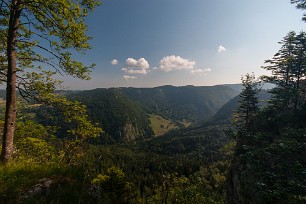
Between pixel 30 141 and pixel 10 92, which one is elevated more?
pixel 10 92

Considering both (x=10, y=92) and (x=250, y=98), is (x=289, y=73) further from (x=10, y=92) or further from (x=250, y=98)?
(x=10, y=92)

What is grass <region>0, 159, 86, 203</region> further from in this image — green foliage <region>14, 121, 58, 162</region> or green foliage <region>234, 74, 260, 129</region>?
green foliage <region>234, 74, 260, 129</region>

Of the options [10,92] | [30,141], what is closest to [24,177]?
[10,92]

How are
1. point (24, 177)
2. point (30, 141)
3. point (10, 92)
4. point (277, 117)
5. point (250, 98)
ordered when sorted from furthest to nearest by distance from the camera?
point (250, 98)
point (277, 117)
point (30, 141)
point (10, 92)
point (24, 177)

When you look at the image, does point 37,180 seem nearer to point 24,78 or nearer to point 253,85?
point 24,78

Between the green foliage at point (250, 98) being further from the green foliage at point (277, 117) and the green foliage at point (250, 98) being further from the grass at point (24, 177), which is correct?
the grass at point (24, 177)

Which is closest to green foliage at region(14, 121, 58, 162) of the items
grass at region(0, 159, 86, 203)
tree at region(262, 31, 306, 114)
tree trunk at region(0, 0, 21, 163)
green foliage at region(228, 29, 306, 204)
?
tree trunk at region(0, 0, 21, 163)

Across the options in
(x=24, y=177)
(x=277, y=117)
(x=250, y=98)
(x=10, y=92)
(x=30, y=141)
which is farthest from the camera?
(x=250, y=98)

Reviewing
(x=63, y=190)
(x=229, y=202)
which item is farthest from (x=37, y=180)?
(x=229, y=202)

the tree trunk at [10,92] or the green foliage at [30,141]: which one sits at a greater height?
the tree trunk at [10,92]

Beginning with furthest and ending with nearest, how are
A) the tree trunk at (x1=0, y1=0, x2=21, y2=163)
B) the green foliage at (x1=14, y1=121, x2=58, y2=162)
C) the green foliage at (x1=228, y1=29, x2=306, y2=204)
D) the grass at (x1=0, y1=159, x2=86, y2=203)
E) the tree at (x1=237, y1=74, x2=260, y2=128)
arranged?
1. the tree at (x1=237, y1=74, x2=260, y2=128)
2. the green foliage at (x1=228, y1=29, x2=306, y2=204)
3. the green foliage at (x1=14, y1=121, x2=58, y2=162)
4. the tree trunk at (x1=0, y1=0, x2=21, y2=163)
5. the grass at (x1=0, y1=159, x2=86, y2=203)

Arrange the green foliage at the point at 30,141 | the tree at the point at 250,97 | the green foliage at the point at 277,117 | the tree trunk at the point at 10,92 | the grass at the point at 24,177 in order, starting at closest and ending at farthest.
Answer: the grass at the point at 24,177 < the tree trunk at the point at 10,92 < the green foliage at the point at 30,141 < the green foliage at the point at 277,117 < the tree at the point at 250,97

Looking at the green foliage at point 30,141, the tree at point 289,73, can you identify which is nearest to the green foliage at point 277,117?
the tree at point 289,73

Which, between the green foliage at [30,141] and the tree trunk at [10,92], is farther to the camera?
the green foliage at [30,141]
